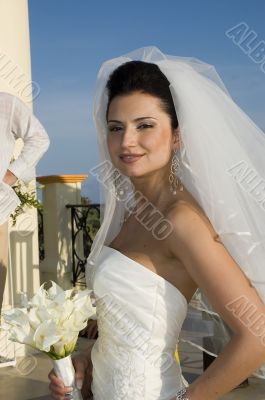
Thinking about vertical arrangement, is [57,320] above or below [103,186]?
below

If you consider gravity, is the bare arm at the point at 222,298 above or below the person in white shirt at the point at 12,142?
below

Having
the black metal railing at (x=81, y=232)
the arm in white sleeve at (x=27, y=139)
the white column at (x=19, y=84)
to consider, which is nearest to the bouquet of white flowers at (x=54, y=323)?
the arm in white sleeve at (x=27, y=139)

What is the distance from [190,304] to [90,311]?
0.46m

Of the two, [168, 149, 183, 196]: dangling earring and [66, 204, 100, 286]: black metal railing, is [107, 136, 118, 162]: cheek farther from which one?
[66, 204, 100, 286]: black metal railing

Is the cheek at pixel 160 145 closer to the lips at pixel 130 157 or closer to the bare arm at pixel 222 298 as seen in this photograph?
the lips at pixel 130 157

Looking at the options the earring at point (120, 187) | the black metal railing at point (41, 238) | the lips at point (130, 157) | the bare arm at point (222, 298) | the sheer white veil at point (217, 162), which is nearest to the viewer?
the bare arm at point (222, 298)

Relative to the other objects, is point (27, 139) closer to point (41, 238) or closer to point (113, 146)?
point (113, 146)

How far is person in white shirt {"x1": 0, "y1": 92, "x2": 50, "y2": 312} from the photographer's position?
407 cm

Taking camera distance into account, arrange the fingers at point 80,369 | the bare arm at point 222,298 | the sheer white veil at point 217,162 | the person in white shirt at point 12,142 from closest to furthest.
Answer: the bare arm at point 222,298, the sheer white veil at point 217,162, the fingers at point 80,369, the person in white shirt at point 12,142

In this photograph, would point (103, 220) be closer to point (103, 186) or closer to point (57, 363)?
point (103, 186)

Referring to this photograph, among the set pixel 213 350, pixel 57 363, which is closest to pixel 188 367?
pixel 213 350

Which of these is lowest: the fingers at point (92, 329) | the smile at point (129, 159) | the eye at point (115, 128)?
the fingers at point (92, 329)

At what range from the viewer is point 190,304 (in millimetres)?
2043

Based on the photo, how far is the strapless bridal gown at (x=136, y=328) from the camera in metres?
1.80
